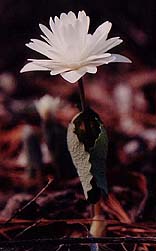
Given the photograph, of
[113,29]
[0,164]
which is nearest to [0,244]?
[0,164]

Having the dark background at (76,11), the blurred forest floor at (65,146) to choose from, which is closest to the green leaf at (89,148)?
the blurred forest floor at (65,146)

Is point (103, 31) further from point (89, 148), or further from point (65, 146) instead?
point (65, 146)

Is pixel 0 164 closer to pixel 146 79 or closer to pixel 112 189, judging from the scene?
pixel 112 189

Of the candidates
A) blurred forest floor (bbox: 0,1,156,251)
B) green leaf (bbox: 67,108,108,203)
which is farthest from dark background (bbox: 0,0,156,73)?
green leaf (bbox: 67,108,108,203)

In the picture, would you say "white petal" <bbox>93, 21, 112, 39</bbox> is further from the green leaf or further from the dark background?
the dark background

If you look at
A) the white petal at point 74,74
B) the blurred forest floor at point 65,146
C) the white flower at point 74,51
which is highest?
the white flower at point 74,51

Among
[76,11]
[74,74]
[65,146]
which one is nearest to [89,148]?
[74,74]

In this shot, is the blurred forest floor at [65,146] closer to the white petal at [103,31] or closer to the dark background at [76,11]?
the dark background at [76,11]
